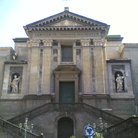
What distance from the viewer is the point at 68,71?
26.3 meters

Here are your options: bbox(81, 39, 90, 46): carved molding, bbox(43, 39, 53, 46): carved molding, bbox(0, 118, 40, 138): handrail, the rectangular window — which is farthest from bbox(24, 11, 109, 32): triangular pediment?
bbox(0, 118, 40, 138): handrail

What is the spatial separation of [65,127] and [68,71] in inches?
282

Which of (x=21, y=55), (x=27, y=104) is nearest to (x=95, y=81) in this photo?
(x=27, y=104)

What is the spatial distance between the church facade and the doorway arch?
9.98 ft

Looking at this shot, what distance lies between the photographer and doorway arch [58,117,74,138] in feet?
69.2

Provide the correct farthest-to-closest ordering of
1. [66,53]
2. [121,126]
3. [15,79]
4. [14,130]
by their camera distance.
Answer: [66,53], [15,79], [14,130], [121,126]

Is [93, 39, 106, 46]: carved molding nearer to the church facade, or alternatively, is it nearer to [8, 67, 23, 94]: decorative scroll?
the church facade

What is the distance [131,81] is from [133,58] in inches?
125

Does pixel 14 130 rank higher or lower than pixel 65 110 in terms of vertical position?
lower

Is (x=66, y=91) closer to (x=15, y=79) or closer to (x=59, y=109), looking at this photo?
(x=59, y=109)

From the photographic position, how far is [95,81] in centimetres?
2609

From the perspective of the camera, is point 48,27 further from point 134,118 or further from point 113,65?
point 134,118

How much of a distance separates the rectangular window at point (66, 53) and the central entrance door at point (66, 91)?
298cm

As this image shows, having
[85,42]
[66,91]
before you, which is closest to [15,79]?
[66,91]
